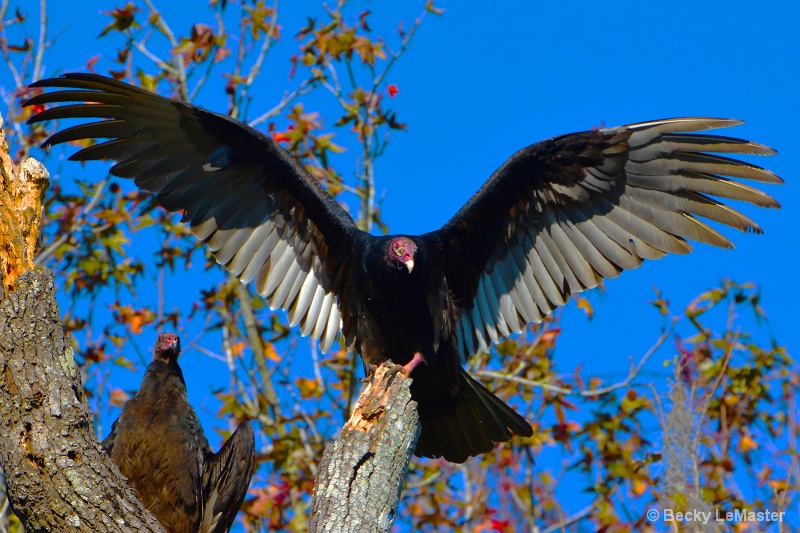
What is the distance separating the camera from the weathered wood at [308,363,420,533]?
2.55 metres

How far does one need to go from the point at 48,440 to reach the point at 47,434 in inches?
0.6

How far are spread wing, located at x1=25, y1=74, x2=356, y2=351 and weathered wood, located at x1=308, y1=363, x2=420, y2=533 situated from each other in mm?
1472

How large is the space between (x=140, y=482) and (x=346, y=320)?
1.35 meters

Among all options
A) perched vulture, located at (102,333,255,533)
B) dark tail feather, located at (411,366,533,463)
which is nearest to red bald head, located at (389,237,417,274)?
dark tail feather, located at (411,366,533,463)

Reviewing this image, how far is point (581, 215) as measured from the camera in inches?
171

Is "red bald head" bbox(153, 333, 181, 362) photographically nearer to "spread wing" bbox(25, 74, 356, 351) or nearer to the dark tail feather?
"spread wing" bbox(25, 74, 356, 351)

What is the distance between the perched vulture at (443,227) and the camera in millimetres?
4008

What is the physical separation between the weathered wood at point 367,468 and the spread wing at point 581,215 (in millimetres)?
1341

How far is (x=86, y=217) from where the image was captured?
593 centimetres

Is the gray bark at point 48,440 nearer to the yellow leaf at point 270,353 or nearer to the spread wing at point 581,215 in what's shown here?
the spread wing at point 581,215

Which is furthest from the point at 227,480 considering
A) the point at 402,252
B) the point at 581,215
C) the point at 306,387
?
the point at 306,387

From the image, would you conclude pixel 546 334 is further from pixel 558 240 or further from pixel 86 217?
pixel 86 217

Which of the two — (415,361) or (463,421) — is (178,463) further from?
(463,421)

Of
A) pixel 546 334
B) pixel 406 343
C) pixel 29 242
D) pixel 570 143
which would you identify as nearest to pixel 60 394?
pixel 29 242
